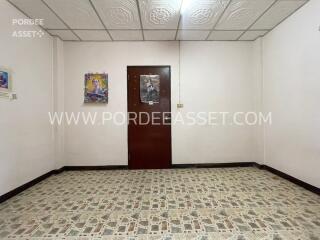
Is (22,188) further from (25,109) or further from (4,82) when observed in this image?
(4,82)

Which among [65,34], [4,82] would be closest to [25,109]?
[4,82]

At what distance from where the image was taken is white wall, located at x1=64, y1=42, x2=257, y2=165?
12.4ft

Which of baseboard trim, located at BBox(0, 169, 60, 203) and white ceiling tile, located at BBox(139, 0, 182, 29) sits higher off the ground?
white ceiling tile, located at BBox(139, 0, 182, 29)

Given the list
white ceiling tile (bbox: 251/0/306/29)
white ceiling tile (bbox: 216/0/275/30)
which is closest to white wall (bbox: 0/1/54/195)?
white ceiling tile (bbox: 216/0/275/30)

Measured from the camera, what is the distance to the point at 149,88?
12.5 feet

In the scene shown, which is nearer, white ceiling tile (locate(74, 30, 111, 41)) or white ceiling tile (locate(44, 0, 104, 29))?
white ceiling tile (locate(44, 0, 104, 29))

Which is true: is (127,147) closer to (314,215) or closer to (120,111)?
(120,111)

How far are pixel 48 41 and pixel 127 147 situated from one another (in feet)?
8.64

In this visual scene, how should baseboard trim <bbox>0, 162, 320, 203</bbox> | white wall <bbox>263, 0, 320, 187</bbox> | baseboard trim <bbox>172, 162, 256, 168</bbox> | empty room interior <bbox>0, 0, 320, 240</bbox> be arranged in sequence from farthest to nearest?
1. baseboard trim <bbox>172, 162, 256, 168</bbox>
2. baseboard trim <bbox>0, 162, 320, 203</bbox>
3. white wall <bbox>263, 0, 320, 187</bbox>
4. empty room interior <bbox>0, 0, 320, 240</bbox>

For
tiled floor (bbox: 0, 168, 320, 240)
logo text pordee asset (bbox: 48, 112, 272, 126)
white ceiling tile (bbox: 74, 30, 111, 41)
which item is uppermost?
white ceiling tile (bbox: 74, 30, 111, 41)

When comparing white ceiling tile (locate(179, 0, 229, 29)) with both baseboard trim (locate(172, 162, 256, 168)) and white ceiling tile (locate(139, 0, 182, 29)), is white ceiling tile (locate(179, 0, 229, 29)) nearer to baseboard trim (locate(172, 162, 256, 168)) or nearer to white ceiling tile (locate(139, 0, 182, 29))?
white ceiling tile (locate(139, 0, 182, 29))

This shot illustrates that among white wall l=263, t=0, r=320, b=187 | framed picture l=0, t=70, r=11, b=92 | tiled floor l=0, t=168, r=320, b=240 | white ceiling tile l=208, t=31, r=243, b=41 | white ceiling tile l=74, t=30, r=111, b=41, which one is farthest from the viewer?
white ceiling tile l=208, t=31, r=243, b=41

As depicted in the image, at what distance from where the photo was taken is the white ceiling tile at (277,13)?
2.60 m

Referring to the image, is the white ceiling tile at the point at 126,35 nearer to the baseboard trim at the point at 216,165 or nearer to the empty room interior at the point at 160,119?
the empty room interior at the point at 160,119
